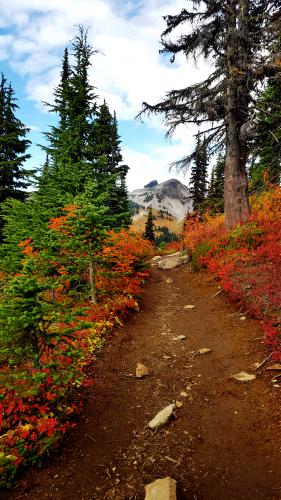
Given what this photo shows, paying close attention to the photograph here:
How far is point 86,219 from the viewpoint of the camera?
29.8 ft

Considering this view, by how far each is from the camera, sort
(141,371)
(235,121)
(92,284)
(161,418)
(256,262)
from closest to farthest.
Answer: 1. (161,418)
2. (141,371)
3. (92,284)
4. (256,262)
5. (235,121)

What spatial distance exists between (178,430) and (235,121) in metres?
12.8

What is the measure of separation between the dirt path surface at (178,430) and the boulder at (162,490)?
0.18 meters

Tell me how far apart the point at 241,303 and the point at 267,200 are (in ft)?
25.3

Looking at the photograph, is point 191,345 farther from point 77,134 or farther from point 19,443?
point 77,134

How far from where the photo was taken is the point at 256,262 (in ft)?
33.8

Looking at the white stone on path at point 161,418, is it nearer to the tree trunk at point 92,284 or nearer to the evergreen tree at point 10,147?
the tree trunk at point 92,284

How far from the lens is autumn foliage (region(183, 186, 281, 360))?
750 cm

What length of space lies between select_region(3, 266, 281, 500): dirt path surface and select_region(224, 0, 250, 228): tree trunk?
7.07 metres

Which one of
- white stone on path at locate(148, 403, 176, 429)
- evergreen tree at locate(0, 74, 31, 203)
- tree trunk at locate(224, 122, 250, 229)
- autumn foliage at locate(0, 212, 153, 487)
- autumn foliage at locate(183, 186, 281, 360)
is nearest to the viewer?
autumn foliage at locate(0, 212, 153, 487)

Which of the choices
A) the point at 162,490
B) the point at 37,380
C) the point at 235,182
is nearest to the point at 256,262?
the point at 235,182

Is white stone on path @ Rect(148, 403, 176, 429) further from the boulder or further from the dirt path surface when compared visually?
the boulder

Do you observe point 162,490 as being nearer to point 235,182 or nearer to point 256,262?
point 256,262

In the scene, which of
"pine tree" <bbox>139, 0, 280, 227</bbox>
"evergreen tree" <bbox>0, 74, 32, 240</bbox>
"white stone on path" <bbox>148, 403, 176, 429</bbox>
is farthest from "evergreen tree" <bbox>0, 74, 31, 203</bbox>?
"white stone on path" <bbox>148, 403, 176, 429</bbox>
